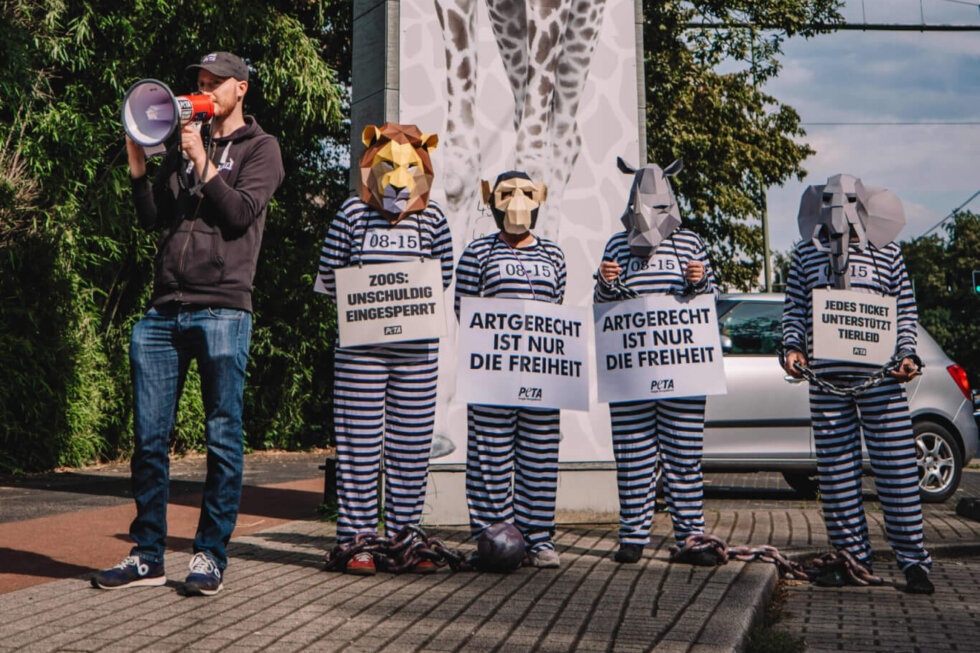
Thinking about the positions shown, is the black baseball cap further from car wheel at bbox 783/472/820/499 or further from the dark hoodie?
car wheel at bbox 783/472/820/499

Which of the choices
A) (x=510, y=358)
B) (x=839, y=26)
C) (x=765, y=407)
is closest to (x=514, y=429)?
(x=510, y=358)

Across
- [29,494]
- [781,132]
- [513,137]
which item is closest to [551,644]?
[513,137]

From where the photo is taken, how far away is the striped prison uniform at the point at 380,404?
18.2 feet

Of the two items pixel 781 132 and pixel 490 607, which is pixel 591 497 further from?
pixel 781 132

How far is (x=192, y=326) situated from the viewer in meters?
4.86

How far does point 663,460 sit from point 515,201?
5.38 ft

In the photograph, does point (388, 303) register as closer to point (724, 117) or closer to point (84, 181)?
point (84, 181)

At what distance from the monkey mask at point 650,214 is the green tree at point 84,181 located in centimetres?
693

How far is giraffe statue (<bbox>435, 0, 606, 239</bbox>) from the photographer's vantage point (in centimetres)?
771

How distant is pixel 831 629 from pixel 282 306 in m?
12.9

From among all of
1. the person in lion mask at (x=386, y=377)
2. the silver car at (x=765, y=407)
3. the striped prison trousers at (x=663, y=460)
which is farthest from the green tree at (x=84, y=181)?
the striped prison trousers at (x=663, y=460)

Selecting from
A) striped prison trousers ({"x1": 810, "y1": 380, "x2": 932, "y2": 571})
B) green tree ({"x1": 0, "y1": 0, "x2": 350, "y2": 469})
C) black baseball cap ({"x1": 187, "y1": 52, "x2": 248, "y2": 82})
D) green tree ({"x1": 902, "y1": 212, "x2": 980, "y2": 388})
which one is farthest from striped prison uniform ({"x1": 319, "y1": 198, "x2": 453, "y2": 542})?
green tree ({"x1": 902, "y1": 212, "x2": 980, "y2": 388})

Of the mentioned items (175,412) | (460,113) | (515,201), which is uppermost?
(460,113)

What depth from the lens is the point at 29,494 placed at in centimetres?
970
